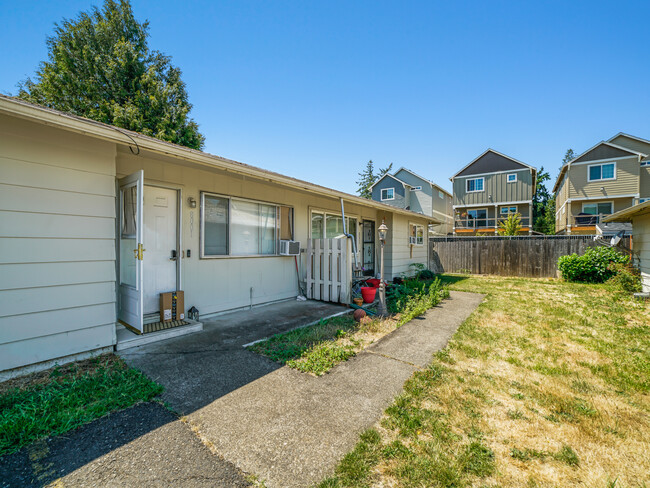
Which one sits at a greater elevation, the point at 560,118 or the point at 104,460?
the point at 560,118

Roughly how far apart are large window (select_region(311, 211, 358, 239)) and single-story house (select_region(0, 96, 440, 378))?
0.64 m

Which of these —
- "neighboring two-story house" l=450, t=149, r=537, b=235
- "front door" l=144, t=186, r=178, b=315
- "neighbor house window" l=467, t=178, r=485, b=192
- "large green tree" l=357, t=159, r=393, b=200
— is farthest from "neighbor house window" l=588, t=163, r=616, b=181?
"front door" l=144, t=186, r=178, b=315

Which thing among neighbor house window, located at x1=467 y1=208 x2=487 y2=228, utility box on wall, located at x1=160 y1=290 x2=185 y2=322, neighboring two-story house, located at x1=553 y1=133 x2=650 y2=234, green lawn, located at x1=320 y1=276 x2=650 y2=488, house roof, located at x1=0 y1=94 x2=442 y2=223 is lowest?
green lawn, located at x1=320 y1=276 x2=650 y2=488

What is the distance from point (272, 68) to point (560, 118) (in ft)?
32.1

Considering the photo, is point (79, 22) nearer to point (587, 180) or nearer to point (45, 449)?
point (45, 449)

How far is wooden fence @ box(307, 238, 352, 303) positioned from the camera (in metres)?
5.92

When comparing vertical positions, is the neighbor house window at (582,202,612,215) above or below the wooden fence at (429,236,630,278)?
above

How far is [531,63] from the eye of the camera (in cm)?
730

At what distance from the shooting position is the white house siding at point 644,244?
7356 millimetres

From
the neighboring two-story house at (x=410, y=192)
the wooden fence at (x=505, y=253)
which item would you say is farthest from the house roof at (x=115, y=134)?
the neighboring two-story house at (x=410, y=192)

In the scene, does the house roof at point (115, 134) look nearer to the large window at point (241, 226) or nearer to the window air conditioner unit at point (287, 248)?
the large window at point (241, 226)

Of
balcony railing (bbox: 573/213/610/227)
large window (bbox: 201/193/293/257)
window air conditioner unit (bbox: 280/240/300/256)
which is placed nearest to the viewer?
large window (bbox: 201/193/293/257)

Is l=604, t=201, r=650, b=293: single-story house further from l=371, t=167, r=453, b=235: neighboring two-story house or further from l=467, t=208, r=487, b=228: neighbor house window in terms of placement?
l=467, t=208, r=487, b=228: neighbor house window

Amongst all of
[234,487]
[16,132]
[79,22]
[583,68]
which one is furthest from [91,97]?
[583,68]
